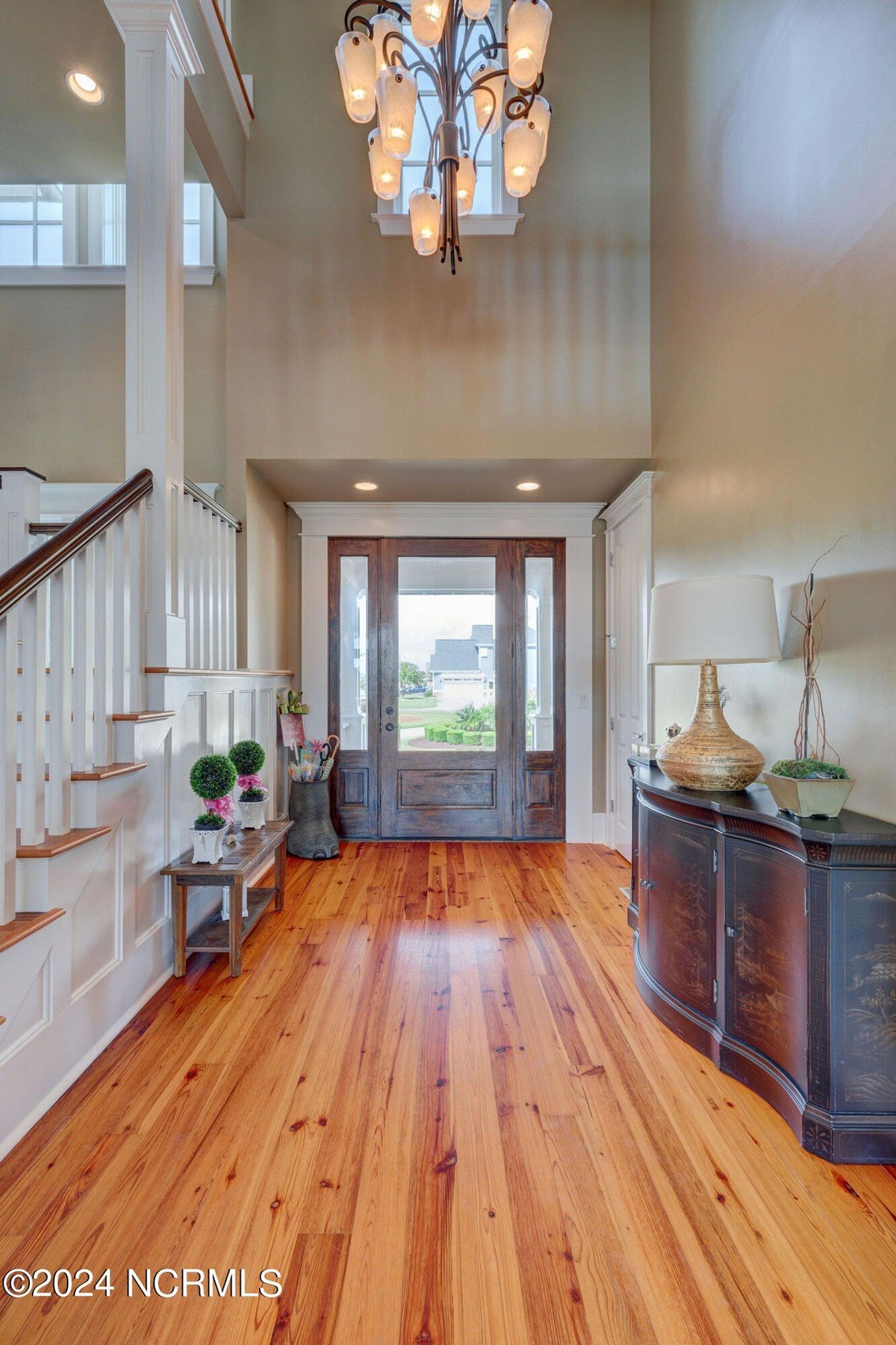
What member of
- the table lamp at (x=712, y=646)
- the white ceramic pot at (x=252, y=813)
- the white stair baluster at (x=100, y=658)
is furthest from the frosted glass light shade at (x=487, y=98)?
the white ceramic pot at (x=252, y=813)

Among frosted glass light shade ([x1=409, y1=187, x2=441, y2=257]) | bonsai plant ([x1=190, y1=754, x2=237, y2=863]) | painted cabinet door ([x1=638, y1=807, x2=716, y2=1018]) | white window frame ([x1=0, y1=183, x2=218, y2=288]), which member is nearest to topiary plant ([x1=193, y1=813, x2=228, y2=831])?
bonsai plant ([x1=190, y1=754, x2=237, y2=863])

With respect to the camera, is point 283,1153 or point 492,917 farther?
point 492,917

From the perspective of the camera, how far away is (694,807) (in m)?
2.06

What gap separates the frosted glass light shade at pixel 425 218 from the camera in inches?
101

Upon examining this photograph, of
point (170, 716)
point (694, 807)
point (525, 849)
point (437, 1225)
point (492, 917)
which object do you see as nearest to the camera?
point (437, 1225)

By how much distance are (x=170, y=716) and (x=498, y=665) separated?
258cm

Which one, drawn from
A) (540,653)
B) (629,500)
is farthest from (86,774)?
(629,500)

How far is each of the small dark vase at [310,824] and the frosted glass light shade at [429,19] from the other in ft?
12.0

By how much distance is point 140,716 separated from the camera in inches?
91.8

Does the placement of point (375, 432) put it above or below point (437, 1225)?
above

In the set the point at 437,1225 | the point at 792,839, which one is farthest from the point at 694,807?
the point at 437,1225

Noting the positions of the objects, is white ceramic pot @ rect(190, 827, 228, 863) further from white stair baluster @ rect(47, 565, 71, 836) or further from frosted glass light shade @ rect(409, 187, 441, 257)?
frosted glass light shade @ rect(409, 187, 441, 257)

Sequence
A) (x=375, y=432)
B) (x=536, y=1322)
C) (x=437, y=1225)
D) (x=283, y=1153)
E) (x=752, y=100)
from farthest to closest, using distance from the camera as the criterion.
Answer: (x=375, y=432) < (x=752, y=100) < (x=283, y=1153) < (x=437, y=1225) < (x=536, y=1322)

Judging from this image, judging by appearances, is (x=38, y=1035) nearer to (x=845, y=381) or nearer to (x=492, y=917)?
(x=492, y=917)
